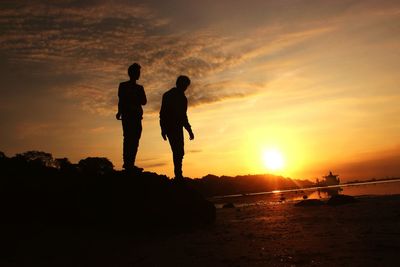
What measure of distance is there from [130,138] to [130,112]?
752 mm

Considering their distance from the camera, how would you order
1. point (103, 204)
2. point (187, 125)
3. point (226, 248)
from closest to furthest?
1. point (226, 248)
2. point (103, 204)
3. point (187, 125)

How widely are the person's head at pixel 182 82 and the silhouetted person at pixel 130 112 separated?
1284 mm

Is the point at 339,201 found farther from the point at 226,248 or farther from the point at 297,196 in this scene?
the point at 297,196

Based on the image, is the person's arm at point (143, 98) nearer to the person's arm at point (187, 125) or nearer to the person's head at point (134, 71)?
the person's head at point (134, 71)

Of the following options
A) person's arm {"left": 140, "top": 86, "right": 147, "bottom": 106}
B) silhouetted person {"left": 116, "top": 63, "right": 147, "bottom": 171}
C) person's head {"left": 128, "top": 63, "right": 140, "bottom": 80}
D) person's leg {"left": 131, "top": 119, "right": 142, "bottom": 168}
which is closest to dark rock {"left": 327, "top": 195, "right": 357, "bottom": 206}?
person's leg {"left": 131, "top": 119, "right": 142, "bottom": 168}

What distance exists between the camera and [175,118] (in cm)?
1013

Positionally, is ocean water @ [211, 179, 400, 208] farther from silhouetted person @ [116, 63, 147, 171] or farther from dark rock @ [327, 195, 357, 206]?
silhouetted person @ [116, 63, 147, 171]

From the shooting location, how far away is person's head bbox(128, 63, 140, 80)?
9.47m

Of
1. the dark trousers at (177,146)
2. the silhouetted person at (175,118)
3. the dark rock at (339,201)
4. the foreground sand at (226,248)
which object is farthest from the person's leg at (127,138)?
the dark rock at (339,201)

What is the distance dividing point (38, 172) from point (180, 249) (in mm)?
6246

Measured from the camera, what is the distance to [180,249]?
5473 millimetres

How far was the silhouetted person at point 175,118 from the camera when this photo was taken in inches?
398

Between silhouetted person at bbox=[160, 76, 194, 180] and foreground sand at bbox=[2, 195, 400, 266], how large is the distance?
3165 mm

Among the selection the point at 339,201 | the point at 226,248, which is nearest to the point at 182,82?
the point at 226,248
